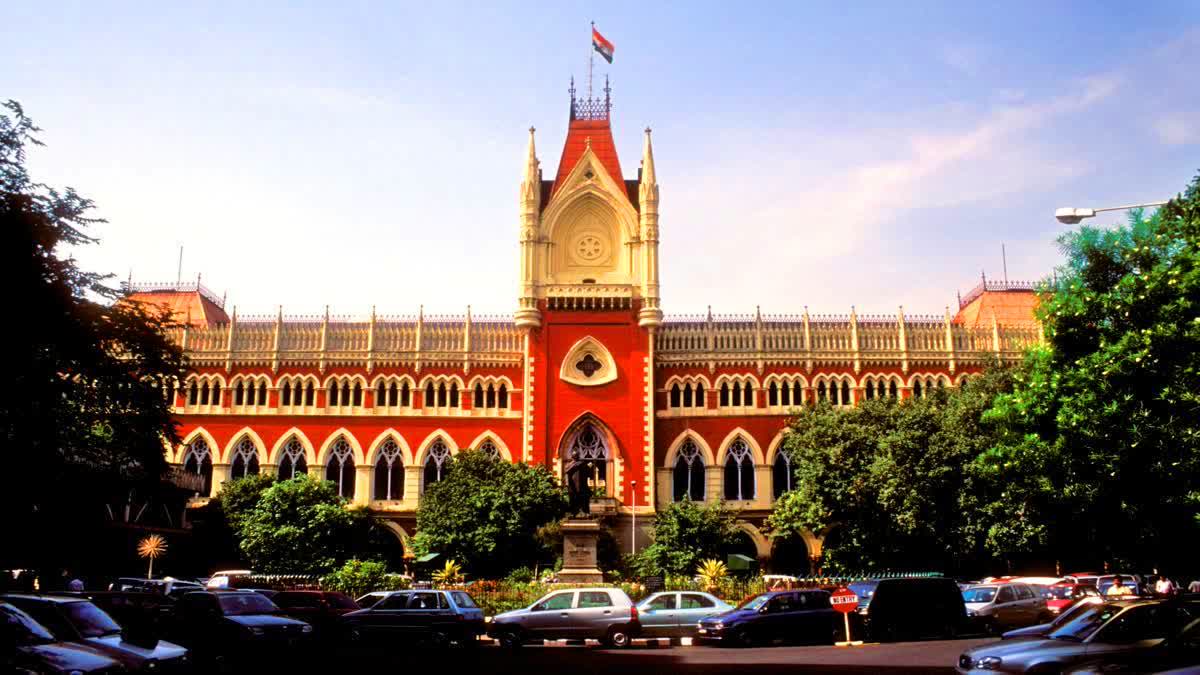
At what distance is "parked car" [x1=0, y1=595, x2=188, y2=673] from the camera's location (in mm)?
14117

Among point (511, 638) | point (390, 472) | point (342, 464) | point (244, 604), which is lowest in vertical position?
point (511, 638)

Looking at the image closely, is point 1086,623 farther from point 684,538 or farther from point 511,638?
point 684,538

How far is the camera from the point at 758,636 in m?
23.7

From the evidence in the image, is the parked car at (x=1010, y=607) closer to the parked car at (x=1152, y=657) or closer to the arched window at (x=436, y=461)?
the parked car at (x=1152, y=657)

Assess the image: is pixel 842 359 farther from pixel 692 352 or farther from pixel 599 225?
pixel 599 225

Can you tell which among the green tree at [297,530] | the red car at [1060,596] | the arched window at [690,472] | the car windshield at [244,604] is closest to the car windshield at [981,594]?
the red car at [1060,596]

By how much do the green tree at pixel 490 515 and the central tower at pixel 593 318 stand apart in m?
4.20

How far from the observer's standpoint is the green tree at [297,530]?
41375 mm

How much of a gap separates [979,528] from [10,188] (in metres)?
32.8

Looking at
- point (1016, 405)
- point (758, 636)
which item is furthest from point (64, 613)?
point (1016, 405)

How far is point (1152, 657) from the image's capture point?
46.9ft

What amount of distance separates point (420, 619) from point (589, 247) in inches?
1168

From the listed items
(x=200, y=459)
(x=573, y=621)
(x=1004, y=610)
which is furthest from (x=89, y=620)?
(x=200, y=459)

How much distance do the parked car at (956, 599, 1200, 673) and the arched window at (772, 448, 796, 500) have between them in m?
31.9
